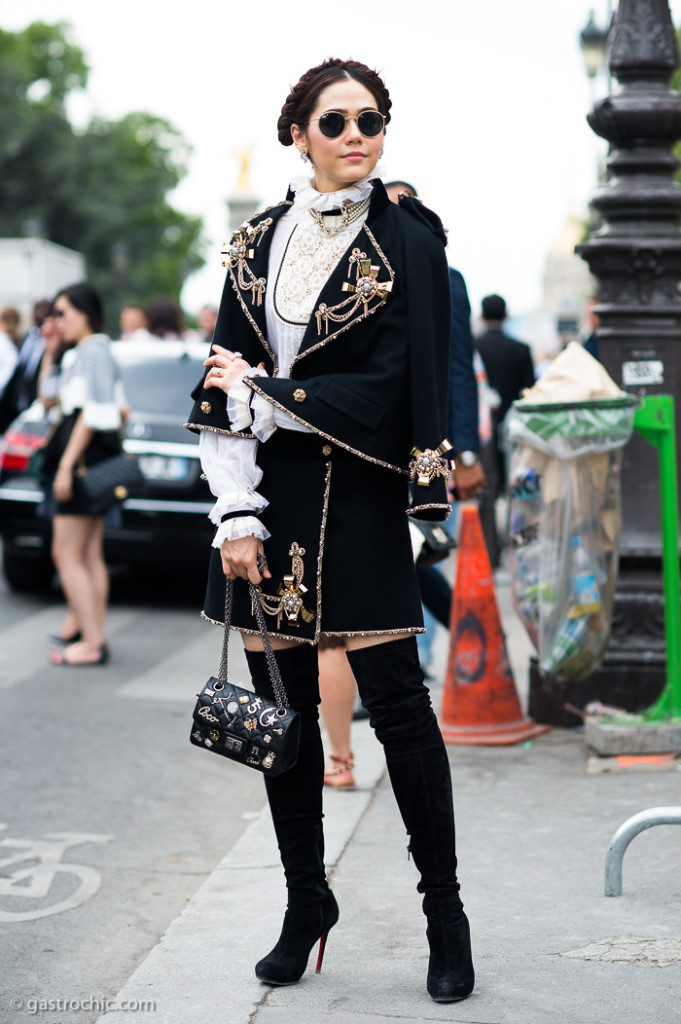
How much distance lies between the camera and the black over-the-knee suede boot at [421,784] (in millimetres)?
3174

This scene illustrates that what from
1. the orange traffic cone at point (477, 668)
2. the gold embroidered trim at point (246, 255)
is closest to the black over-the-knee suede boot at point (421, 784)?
the gold embroidered trim at point (246, 255)

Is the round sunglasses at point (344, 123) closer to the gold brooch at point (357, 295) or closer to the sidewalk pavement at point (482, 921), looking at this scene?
the gold brooch at point (357, 295)

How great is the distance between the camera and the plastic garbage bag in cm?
527

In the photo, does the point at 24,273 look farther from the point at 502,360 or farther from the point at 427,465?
the point at 427,465

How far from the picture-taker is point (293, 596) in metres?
3.19

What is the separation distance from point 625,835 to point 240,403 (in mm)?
1463

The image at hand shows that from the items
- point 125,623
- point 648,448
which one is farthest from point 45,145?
point 648,448

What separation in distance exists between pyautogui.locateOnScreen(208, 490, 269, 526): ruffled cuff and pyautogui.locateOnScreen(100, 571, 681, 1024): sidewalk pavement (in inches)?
40.7

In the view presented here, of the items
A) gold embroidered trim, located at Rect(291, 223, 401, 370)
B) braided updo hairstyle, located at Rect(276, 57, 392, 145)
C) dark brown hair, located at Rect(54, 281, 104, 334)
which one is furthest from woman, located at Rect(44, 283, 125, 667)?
gold embroidered trim, located at Rect(291, 223, 401, 370)

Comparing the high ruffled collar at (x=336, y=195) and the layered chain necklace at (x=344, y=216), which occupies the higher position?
the high ruffled collar at (x=336, y=195)

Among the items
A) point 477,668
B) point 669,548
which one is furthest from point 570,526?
point 477,668

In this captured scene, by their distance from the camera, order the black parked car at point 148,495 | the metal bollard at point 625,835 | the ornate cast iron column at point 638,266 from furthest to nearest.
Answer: the black parked car at point 148,495, the ornate cast iron column at point 638,266, the metal bollard at point 625,835

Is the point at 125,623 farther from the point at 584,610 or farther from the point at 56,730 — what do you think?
the point at 584,610

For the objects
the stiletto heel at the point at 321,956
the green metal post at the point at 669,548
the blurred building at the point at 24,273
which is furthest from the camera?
the blurred building at the point at 24,273
